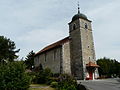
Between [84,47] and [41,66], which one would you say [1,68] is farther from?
[41,66]

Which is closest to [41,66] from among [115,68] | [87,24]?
[87,24]

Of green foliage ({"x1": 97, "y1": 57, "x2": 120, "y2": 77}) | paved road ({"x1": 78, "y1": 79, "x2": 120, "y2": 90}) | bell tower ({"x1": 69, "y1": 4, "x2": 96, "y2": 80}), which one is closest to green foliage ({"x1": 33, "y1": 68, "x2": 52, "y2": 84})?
paved road ({"x1": 78, "y1": 79, "x2": 120, "y2": 90})

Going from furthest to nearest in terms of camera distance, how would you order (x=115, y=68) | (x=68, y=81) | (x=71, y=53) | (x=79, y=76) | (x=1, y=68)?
(x=115, y=68) < (x=71, y=53) < (x=79, y=76) < (x=68, y=81) < (x=1, y=68)

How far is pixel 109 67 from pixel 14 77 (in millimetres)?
40242

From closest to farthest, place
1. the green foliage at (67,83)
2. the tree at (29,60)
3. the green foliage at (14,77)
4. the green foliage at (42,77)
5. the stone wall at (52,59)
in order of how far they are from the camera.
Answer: the green foliage at (14,77)
the green foliage at (67,83)
the green foliage at (42,77)
the stone wall at (52,59)
the tree at (29,60)

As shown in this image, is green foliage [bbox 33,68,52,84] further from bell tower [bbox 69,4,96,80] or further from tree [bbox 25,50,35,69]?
tree [bbox 25,50,35,69]

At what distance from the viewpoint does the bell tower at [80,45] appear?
118 feet

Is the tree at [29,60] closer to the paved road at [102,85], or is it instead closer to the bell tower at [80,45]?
the bell tower at [80,45]

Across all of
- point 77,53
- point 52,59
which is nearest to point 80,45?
point 77,53

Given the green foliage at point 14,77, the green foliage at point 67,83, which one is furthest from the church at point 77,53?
the green foliage at point 14,77

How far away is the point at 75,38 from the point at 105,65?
56.0ft

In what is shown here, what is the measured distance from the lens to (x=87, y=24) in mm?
39719

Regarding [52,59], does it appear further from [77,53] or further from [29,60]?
[29,60]

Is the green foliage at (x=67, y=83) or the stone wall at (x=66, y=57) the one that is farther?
the stone wall at (x=66, y=57)
